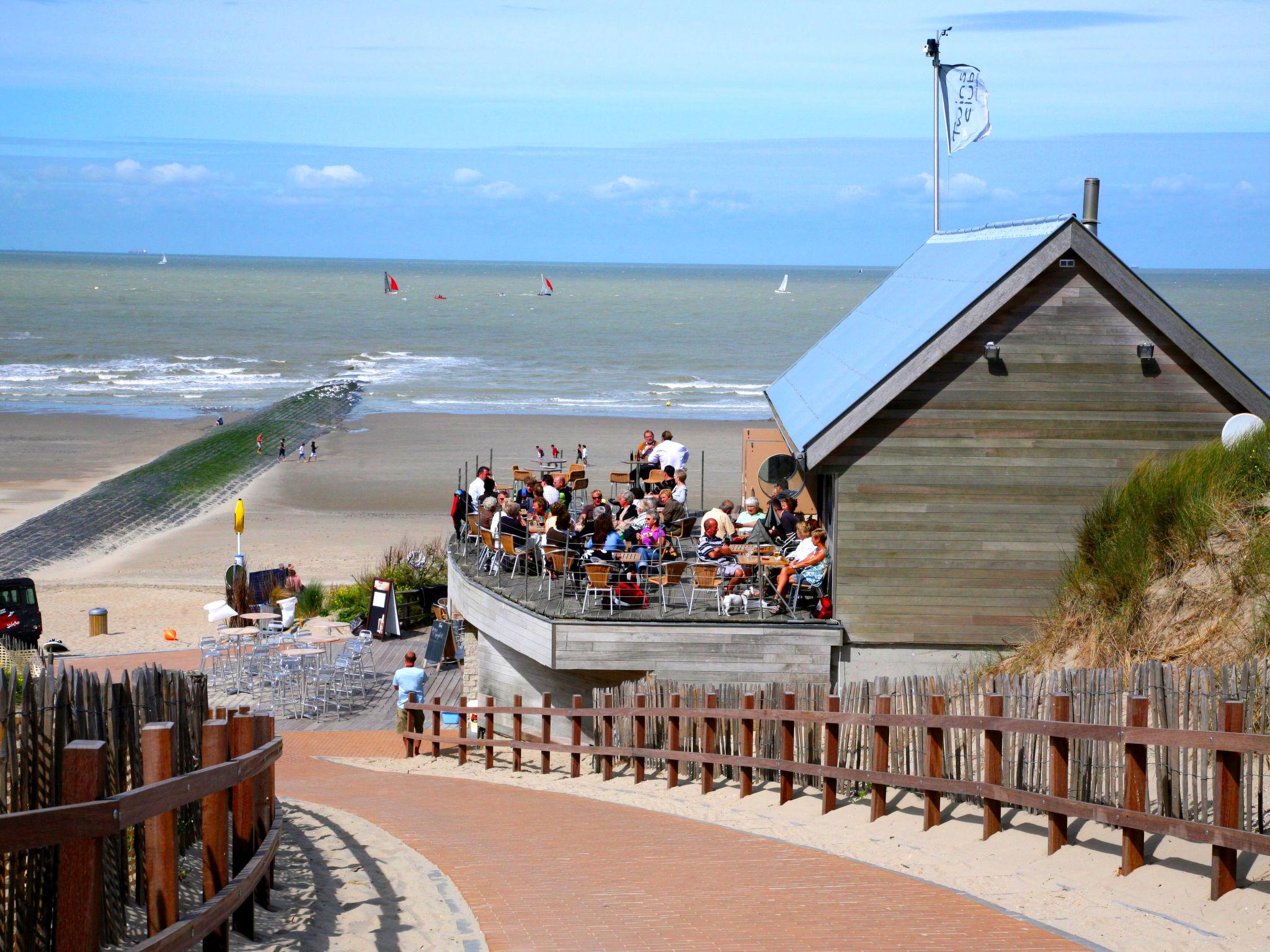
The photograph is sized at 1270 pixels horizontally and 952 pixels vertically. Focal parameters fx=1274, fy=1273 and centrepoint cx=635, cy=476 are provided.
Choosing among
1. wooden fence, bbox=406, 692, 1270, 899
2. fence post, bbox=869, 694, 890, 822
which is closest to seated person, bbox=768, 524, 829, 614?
wooden fence, bbox=406, 692, 1270, 899

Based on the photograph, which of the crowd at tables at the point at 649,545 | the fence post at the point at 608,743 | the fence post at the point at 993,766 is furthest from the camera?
the crowd at tables at the point at 649,545

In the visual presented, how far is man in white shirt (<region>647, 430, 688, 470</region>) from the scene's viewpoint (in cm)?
2112

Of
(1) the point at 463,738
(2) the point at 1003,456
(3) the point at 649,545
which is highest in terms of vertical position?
(2) the point at 1003,456

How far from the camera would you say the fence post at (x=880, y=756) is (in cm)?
856

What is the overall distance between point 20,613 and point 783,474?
14.0 metres

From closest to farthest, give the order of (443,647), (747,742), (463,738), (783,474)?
(747,742) < (463,738) < (783,474) < (443,647)


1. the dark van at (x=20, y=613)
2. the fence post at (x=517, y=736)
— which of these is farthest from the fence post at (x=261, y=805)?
the dark van at (x=20, y=613)

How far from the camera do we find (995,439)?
564 inches

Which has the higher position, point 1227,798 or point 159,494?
point 159,494

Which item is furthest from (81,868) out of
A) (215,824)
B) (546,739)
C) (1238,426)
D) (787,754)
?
(1238,426)

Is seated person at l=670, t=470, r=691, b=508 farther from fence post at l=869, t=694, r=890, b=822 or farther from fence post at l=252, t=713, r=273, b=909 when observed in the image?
fence post at l=252, t=713, r=273, b=909

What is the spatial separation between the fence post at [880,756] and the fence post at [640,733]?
4.00 metres

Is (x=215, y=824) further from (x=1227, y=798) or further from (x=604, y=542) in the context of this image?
(x=604, y=542)

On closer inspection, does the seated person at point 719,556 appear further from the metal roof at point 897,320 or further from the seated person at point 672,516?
the metal roof at point 897,320
